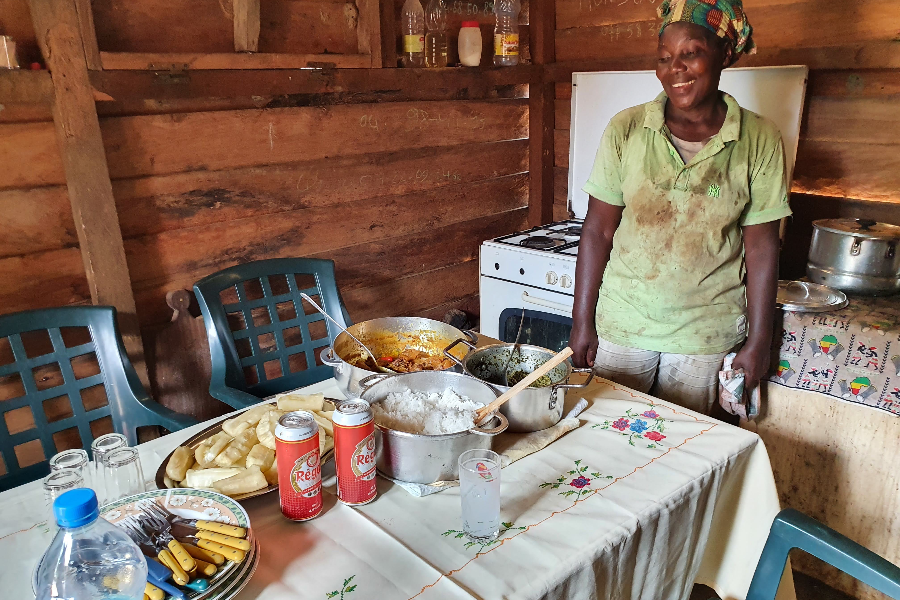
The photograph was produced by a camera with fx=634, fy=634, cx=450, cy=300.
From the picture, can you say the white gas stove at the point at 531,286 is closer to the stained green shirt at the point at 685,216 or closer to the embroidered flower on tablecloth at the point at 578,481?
the stained green shirt at the point at 685,216

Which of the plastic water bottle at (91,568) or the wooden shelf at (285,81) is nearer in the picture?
the plastic water bottle at (91,568)

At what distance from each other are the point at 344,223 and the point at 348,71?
1.92 feet

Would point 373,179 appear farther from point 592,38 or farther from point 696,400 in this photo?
point 696,400

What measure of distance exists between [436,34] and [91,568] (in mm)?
2435

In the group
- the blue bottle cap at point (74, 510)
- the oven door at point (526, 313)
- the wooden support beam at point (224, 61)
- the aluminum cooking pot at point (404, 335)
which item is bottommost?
the oven door at point (526, 313)

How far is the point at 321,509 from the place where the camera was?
1.08 meters

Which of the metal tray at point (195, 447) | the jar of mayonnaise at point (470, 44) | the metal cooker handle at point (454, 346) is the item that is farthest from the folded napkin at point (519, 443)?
the jar of mayonnaise at point (470, 44)

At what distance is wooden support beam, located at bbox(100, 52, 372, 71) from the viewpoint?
74.6 inches

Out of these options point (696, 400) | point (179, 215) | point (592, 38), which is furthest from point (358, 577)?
point (592, 38)

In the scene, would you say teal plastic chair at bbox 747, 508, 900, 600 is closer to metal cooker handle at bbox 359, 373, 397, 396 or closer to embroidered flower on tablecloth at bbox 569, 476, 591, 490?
embroidered flower on tablecloth at bbox 569, 476, 591, 490

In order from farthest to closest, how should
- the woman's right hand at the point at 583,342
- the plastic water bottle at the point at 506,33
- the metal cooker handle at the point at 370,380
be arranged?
the plastic water bottle at the point at 506,33, the woman's right hand at the point at 583,342, the metal cooker handle at the point at 370,380

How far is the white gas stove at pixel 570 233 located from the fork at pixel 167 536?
5.52 ft

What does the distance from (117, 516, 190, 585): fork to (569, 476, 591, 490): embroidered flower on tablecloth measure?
0.65 m

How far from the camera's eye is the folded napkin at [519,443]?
3.70ft
